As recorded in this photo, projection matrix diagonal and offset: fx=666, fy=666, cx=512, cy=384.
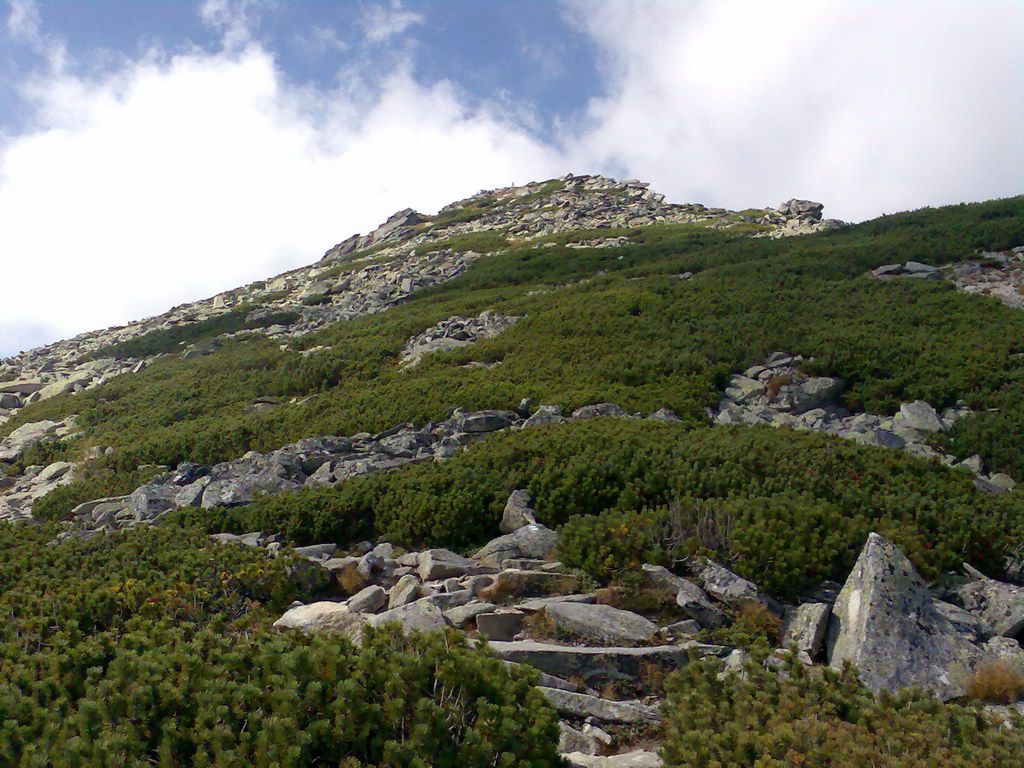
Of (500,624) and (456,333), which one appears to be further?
(456,333)

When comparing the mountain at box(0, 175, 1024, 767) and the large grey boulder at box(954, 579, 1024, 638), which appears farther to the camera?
the large grey boulder at box(954, 579, 1024, 638)

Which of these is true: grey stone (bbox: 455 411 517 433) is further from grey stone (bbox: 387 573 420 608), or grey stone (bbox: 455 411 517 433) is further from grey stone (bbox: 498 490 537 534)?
grey stone (bbox: 387 573 420 608)

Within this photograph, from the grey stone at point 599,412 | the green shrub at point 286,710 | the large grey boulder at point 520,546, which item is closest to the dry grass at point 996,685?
the green shrub at point 286,710

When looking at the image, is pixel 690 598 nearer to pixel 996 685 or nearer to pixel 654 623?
pixel 654 623

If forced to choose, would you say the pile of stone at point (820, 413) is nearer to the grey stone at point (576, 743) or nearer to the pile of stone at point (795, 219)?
the grey stone at point (576, 743)

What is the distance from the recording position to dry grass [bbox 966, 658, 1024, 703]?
18.5 feet

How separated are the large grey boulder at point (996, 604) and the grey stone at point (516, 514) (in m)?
5.43

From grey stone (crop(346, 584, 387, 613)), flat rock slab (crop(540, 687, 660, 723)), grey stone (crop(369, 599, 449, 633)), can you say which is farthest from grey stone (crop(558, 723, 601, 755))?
grey stone (crop(346, 584, 387, 613))

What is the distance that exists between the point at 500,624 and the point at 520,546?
2.23 m

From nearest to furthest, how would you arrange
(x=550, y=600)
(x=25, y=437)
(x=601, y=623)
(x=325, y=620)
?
(x=601, y=623), (x=325, y=620), (x=550, y=600), (x=25, y=437)

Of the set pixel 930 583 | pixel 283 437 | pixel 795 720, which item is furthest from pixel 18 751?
pixel 283 437

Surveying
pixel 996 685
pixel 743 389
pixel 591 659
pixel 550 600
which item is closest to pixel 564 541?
pixel 550 600

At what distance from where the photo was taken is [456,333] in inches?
1046

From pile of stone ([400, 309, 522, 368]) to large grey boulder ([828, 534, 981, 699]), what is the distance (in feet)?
60.0
